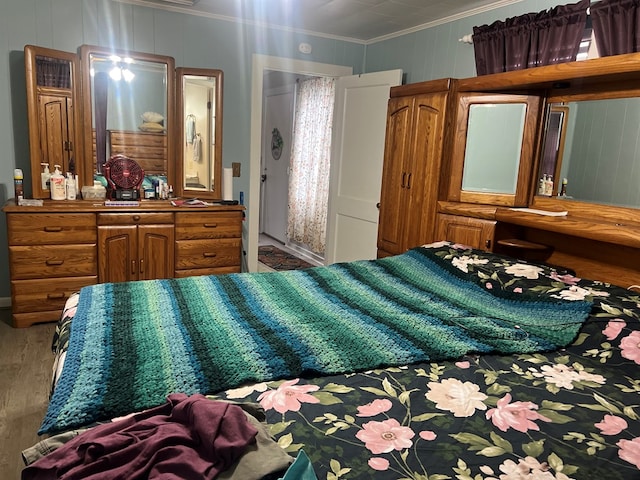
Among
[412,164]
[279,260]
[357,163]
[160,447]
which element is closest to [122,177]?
[357,163]

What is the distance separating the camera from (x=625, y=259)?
217cm

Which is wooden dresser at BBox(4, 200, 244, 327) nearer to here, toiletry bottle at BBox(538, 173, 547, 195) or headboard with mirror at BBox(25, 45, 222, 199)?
headboard with mirror at BBox(25, 45, 222, 199)

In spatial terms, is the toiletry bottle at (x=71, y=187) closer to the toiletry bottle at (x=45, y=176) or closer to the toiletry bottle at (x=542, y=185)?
the toiletry bottle at (x=45, y=176)

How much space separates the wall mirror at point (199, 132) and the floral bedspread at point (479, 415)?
113 inches

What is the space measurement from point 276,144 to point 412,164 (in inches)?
146

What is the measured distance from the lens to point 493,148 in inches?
110

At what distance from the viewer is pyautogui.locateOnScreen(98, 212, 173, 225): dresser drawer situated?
329 centimetres

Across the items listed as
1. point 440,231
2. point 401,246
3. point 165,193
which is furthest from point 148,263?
point 440,231

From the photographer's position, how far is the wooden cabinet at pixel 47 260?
3.07 metres

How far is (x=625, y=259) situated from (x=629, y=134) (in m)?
0.58

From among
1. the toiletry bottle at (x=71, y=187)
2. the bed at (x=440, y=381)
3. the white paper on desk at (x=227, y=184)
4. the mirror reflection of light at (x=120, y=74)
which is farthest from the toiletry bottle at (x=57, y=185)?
the bed at (x=440, y=381)

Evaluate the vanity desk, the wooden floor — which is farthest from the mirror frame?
the vanity desk

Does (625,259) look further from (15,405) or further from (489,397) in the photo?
(15,405)

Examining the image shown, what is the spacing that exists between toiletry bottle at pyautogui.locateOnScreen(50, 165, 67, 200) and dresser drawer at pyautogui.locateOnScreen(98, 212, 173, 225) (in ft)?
1.27
